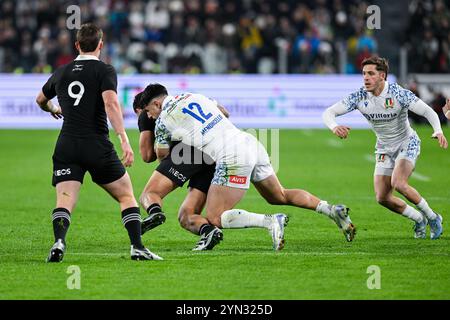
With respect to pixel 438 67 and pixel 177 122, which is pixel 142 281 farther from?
pixel 438 67

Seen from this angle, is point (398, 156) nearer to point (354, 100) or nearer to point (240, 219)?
point (354, 100)

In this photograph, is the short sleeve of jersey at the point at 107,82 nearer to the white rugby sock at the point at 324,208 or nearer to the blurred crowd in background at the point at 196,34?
the white rugby sock at the point at 324,208

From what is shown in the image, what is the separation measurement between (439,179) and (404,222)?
5.32 m

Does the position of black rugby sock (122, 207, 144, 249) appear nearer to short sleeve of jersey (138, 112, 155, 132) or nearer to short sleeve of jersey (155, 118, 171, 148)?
short sleeve of jersey (155, 118, 171, 148)

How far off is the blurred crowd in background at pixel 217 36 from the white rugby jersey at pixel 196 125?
1928cm

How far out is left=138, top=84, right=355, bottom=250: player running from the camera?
31.4ft

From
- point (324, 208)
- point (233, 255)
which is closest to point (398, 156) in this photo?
point (324, 208)

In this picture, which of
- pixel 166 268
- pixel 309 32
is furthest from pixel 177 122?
pixel 309 32

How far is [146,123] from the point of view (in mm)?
10289

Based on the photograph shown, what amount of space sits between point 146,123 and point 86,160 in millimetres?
1471

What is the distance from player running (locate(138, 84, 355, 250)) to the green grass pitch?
1.13 feet

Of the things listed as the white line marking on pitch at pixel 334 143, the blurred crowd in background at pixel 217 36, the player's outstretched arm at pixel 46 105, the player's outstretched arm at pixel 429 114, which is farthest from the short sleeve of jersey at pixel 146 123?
the blurred crowd in background at pixel 217 36

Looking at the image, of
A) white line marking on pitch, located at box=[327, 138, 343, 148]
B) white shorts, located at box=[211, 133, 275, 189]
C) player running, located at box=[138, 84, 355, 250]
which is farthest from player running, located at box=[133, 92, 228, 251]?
white line marking on pitch, located at box=[327, 138, 343, 148]

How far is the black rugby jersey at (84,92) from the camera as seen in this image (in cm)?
889
